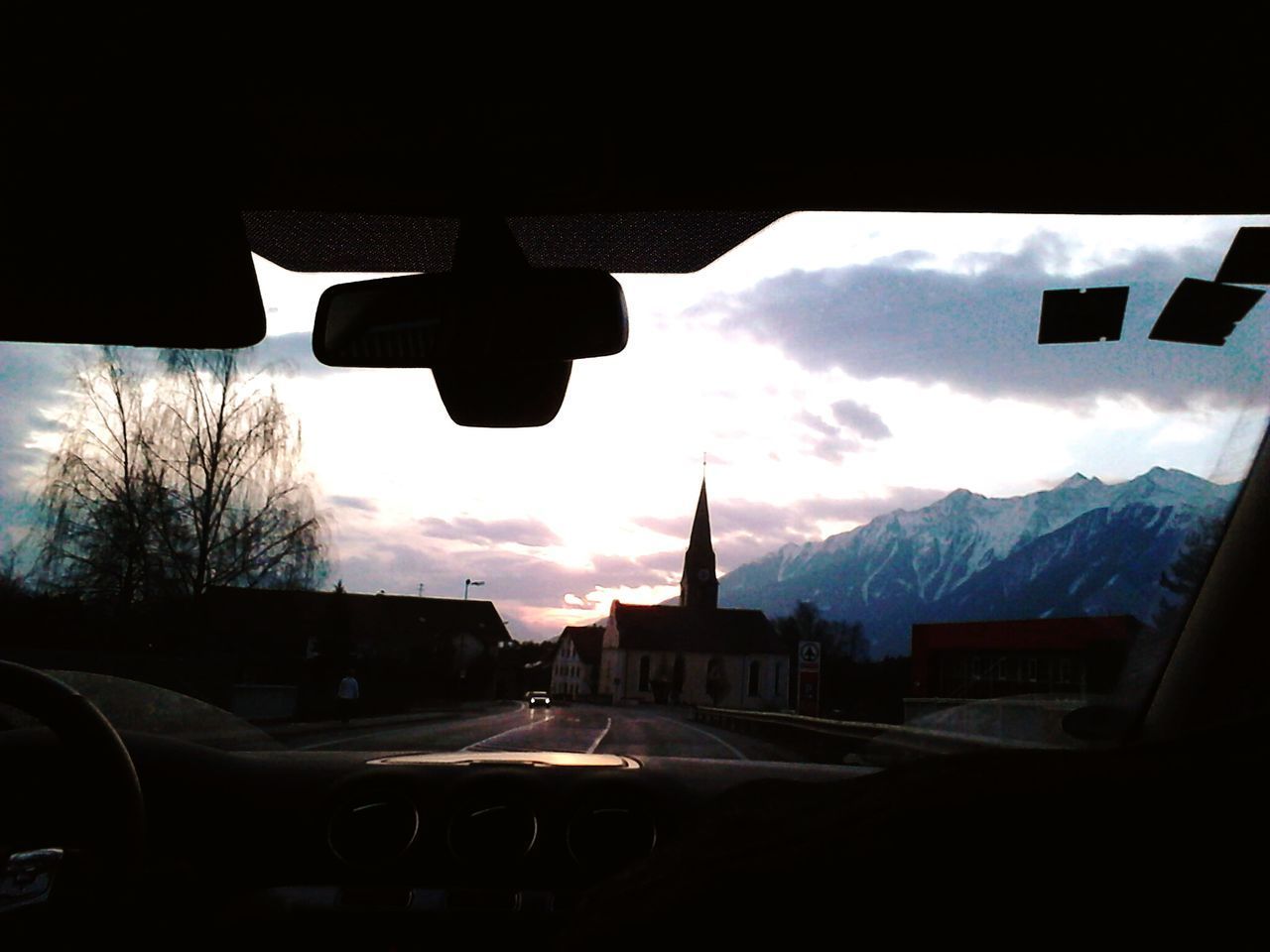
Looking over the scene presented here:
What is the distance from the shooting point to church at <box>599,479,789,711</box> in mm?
3896

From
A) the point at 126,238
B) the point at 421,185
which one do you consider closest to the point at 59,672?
the point at 126,238

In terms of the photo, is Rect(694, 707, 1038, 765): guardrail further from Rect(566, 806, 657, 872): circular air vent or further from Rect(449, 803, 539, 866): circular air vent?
Rect(449, 803, 539, 866): circular air vent

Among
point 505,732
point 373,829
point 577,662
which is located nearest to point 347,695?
point 505,732

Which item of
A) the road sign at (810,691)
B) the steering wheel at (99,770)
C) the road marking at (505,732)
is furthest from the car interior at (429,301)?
the road marking at (505,732)

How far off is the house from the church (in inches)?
2.3

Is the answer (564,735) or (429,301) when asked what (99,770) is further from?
(564,735)

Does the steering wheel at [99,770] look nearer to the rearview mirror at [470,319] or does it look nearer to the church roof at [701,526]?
the rearview mirror at [470,319]

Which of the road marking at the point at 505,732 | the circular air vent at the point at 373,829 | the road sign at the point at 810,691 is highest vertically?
the road sign at the point at 810,691

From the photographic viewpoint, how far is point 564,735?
4.46 m

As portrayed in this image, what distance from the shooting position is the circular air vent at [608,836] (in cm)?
346

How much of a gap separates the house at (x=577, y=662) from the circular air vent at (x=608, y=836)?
1.19m

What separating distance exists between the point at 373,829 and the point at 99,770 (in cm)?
180

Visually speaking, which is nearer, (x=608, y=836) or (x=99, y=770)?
(x=99, y=770)

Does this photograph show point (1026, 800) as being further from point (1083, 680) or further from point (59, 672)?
point (59, 672)
